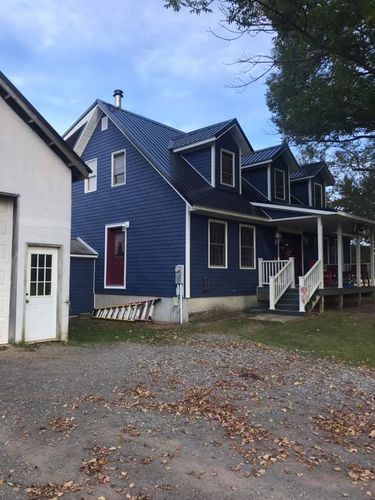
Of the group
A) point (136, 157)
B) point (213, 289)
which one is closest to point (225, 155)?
point (136, 157)

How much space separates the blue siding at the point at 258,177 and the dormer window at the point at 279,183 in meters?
0.58

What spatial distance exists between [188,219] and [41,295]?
5.57m

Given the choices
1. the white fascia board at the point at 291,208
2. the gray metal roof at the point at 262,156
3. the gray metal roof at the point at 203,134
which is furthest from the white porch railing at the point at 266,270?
the gray metal roof at the point at 203,134

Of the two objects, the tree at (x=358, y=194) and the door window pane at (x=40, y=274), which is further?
the tree at (x=358, y=194)

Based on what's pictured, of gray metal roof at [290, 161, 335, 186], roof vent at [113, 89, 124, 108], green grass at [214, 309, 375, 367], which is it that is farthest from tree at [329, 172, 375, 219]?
roof vent at [113, 89, 124, 108]

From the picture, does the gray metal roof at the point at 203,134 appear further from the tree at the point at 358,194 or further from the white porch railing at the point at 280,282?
the tree at the point at 358,194

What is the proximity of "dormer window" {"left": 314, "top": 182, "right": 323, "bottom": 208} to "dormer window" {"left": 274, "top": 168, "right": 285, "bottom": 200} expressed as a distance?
116 inches

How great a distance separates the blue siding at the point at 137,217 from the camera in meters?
14.1

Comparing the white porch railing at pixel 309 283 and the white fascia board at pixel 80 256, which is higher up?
the white fascia board at pixel 80 256

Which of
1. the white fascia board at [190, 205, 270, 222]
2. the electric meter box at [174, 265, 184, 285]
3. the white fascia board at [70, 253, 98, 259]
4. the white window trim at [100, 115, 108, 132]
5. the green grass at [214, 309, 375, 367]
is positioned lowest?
the green grass at [214, 309, 375, 367]

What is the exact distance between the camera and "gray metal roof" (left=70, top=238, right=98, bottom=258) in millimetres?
15828

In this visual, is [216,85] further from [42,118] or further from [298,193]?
[298,193]

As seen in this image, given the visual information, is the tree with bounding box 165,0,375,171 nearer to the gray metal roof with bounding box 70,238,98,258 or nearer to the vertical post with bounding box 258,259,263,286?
the vertical post with bounding box 258,259,263,286

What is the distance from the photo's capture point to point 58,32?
11555 mm
